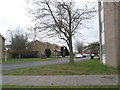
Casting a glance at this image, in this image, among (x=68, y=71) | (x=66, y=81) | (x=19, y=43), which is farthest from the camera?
(x=19, y=43)

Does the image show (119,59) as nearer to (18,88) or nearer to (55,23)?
(55,23)

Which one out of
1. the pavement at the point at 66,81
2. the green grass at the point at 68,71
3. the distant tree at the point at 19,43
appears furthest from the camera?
the distant tree at the point at 19,43

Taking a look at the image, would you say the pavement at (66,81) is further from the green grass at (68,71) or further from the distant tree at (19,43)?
the distant tree at (19,43)

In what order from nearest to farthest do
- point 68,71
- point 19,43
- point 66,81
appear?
point 66,81, point 68,71, point 19,43

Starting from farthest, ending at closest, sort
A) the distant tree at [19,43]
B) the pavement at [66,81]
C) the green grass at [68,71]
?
1. the distant tree at [19,43]
2. the green grass at [68,71]
3. the pavement at [66,81]

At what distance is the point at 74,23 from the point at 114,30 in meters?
6.19

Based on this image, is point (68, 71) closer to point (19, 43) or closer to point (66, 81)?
point (66, 81)

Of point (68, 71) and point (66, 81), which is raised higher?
point (66, 81)

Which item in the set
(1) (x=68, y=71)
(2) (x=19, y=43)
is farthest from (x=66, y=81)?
(2) (x=19, y=43)

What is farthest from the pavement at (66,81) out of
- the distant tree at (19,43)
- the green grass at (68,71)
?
the distant tree at (19,43)

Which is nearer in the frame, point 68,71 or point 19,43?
point 68,71

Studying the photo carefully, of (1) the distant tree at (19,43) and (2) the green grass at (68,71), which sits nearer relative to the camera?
(2) the green grass at (68,71)

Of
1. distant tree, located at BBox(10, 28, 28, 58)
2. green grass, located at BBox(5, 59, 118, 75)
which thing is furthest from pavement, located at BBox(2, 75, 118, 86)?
distant tree, located at BBox(10, 28, 28, 58)

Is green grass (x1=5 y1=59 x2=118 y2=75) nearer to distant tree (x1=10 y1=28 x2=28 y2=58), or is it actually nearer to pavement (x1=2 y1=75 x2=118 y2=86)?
pavement (x1=2 y1=75 x2=118 y2=86)
